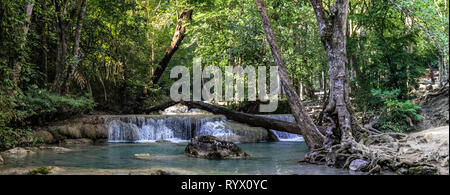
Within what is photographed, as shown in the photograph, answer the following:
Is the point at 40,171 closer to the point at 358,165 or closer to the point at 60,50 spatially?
the point at 358,165

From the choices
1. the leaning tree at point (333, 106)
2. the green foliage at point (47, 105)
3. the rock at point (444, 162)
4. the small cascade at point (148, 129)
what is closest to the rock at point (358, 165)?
the leaning tree at point (333, 106)

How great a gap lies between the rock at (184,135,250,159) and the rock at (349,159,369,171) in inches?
129

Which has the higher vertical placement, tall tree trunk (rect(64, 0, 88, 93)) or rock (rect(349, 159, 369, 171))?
tall tree trunk (rect(64, 0, 88, 93))

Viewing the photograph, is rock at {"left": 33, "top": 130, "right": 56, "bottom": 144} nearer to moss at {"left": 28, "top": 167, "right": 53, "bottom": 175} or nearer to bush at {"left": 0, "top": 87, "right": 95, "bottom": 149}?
bush at {"left": 0, "top": 87, "right": 95, "bottom": 149}

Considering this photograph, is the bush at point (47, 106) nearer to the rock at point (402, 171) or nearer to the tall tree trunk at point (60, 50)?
the tall tree trunk at point (60, 50)

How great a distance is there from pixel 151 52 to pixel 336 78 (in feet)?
47.3

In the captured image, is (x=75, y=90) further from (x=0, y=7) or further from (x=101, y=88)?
(x=0, y=7)

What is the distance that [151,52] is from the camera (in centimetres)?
2131

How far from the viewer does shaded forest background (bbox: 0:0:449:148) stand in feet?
31.9

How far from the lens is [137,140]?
15.7 metres

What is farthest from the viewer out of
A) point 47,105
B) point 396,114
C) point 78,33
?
point 78,33

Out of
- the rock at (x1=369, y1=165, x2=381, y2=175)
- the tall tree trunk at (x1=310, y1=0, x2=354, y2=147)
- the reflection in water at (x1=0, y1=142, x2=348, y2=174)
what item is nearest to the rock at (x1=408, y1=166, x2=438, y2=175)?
the rock at (x1=369, y1=165, x2=381, y2=175)

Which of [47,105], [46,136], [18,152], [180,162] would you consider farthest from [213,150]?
[46,136]

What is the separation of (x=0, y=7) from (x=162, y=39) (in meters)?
17.4
